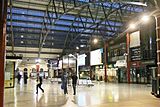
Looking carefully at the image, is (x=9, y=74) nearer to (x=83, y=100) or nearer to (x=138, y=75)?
(x=83, y=100)

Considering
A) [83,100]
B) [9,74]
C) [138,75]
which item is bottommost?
[83,100]

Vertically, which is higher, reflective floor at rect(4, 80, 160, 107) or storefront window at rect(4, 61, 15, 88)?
storefront window at rect(4, 61, 15, 88)

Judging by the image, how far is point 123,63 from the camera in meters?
39.7

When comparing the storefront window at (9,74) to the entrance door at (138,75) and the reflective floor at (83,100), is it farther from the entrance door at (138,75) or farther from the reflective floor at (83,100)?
the entrance door at (138,75)

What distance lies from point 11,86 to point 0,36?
66.9 feet

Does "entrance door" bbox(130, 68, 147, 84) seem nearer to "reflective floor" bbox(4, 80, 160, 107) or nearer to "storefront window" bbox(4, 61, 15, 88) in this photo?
"reflective floor" bbox(4, 80, 160, 107)

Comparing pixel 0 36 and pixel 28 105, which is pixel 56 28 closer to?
pixel 28 105

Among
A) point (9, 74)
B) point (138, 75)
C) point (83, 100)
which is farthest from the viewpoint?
point (138, 75)

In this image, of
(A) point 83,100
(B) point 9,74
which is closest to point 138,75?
(B) point 9,74

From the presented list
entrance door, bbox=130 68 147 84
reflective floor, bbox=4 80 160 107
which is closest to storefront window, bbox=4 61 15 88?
reflective floor, bbox=4 80 160 107

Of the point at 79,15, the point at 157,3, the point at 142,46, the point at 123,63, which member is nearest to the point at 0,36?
the point at 157,3

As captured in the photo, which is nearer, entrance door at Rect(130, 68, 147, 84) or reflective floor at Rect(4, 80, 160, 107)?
reflective floor at Rect(4, 80, 160, 107)

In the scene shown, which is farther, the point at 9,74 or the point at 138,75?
the point at 138,75

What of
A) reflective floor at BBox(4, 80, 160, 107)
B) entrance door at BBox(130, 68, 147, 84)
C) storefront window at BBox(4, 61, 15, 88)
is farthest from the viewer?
entrance door at BBox(130, 68, 147, 84)
